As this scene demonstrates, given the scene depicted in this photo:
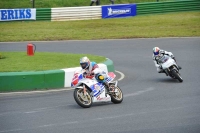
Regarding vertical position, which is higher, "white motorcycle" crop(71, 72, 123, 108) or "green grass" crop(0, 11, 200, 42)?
"green grass" crop(0, 11, 200, 42)

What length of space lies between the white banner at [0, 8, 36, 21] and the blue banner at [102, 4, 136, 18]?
4405 mm

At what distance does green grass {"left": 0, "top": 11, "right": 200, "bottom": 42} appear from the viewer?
99.3ft

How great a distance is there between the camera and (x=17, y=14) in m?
34.5

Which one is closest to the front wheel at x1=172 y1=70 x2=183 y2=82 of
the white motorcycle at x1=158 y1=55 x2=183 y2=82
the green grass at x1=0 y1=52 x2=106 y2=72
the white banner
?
the white motorcycle at x1=158 y1=55 x2=183 y2=82

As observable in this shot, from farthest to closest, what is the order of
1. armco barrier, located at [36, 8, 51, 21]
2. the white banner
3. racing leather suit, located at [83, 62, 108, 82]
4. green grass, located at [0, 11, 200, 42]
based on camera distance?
armco barrier, located at [36, 8, 51, 21]
the white banner
green grass, located at [0, 11, 200, 42]
racing leather suit, located at [83, 62, 108, 82]

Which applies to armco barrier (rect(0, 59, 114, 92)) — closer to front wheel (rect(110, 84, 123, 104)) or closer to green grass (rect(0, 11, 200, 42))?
front wheel (rect(110, 84, 123, 104))

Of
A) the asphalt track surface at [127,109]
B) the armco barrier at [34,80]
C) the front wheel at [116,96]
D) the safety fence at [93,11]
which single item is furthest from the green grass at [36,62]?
the safety fence at [93,11]

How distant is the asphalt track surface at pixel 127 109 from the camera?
34.7ft

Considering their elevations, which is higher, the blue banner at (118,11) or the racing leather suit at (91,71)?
the blue banner at (118,11)

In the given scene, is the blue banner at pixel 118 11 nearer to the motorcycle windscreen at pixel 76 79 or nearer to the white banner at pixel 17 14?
the white banner at pixel 17 14

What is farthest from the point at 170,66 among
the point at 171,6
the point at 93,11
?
the point at 171,6

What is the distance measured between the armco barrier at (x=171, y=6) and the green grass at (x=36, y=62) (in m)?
18.1

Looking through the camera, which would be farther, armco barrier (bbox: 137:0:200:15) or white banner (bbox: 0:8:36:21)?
armco barrier (bbox: 137:0:200:15)

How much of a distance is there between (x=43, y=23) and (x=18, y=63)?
1781cm
